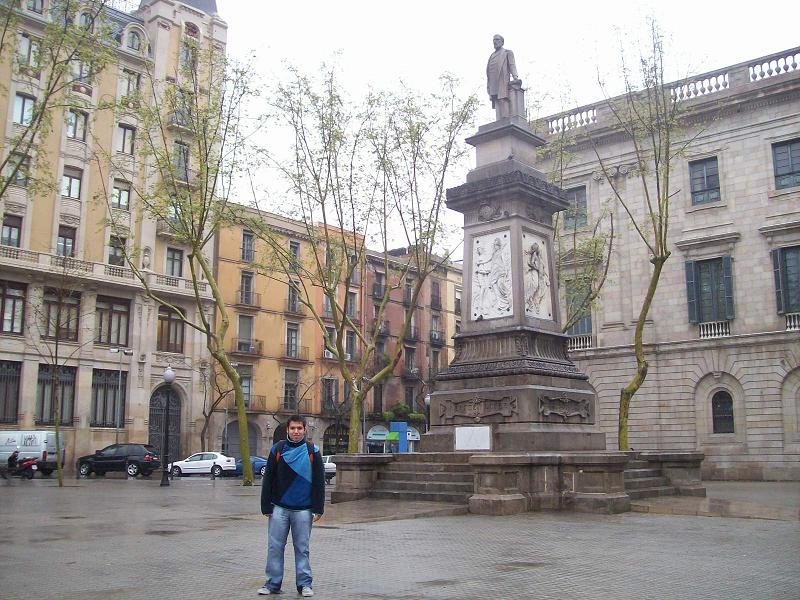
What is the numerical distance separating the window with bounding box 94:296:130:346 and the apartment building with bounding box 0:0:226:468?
5 centimetres

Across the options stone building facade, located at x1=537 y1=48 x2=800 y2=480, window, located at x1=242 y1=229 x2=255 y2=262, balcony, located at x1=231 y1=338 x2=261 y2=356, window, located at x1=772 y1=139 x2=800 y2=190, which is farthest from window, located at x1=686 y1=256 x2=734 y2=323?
window, located at x1=242 y1=229 x2=255 y2=262

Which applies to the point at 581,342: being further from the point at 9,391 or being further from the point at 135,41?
the point at 135,41

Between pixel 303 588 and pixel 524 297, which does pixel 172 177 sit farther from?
pixel 303 588

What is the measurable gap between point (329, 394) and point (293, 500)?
51.8 m

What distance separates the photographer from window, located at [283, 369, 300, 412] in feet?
181

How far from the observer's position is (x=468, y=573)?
8031 millimetres

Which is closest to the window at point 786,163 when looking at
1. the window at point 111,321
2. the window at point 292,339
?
the window at point 111,321

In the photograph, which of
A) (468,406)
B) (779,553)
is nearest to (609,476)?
(468,406)

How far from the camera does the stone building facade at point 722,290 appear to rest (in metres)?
31.7

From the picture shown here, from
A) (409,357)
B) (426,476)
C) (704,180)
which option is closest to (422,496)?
(426,476)

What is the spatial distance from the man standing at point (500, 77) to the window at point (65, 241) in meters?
30.2

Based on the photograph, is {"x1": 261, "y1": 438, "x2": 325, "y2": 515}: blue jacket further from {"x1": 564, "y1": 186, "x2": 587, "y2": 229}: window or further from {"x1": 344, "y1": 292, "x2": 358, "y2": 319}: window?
{"x1": 344, "y1": 292, "x2": 358, "y2": 319}: window

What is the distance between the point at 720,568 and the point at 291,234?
158 feet

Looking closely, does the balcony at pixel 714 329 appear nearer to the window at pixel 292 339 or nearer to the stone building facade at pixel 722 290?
the stone building facade at pixel 722 290
